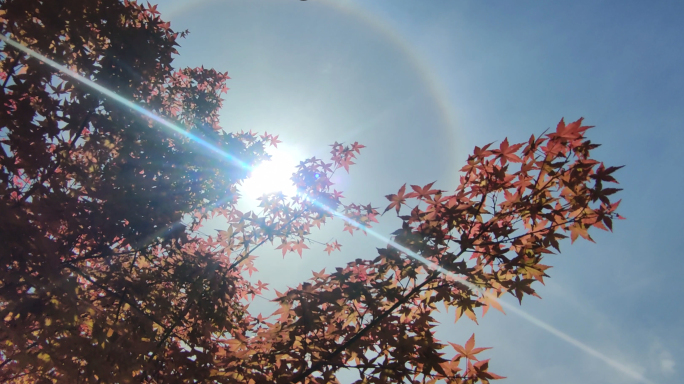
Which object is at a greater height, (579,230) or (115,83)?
(115,83)

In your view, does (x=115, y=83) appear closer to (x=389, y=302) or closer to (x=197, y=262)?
(x=197, y=262)

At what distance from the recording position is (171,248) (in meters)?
4.23

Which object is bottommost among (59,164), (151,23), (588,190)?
(588,190)

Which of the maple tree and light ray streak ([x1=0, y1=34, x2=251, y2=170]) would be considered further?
light ray streak ([x1=0, y1=34, x2=251, y2=170])

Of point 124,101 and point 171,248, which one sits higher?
point 124,101

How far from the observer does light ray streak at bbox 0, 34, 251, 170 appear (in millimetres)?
3612

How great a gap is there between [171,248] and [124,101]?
231 cm

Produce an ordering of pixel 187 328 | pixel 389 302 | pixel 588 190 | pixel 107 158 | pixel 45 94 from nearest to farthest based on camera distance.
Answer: pixel 588 190
pixel 389 302
pixel 45 94
pixel 187 328
pixel 107 158

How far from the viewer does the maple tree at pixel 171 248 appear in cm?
260

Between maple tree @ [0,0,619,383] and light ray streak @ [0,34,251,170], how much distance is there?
0.09 meters

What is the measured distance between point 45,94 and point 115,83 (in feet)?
2.84

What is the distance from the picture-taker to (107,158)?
4621mm

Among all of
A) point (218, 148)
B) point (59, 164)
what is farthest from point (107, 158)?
→ point (218, 148)

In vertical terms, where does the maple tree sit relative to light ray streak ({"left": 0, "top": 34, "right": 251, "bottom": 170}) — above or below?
below
